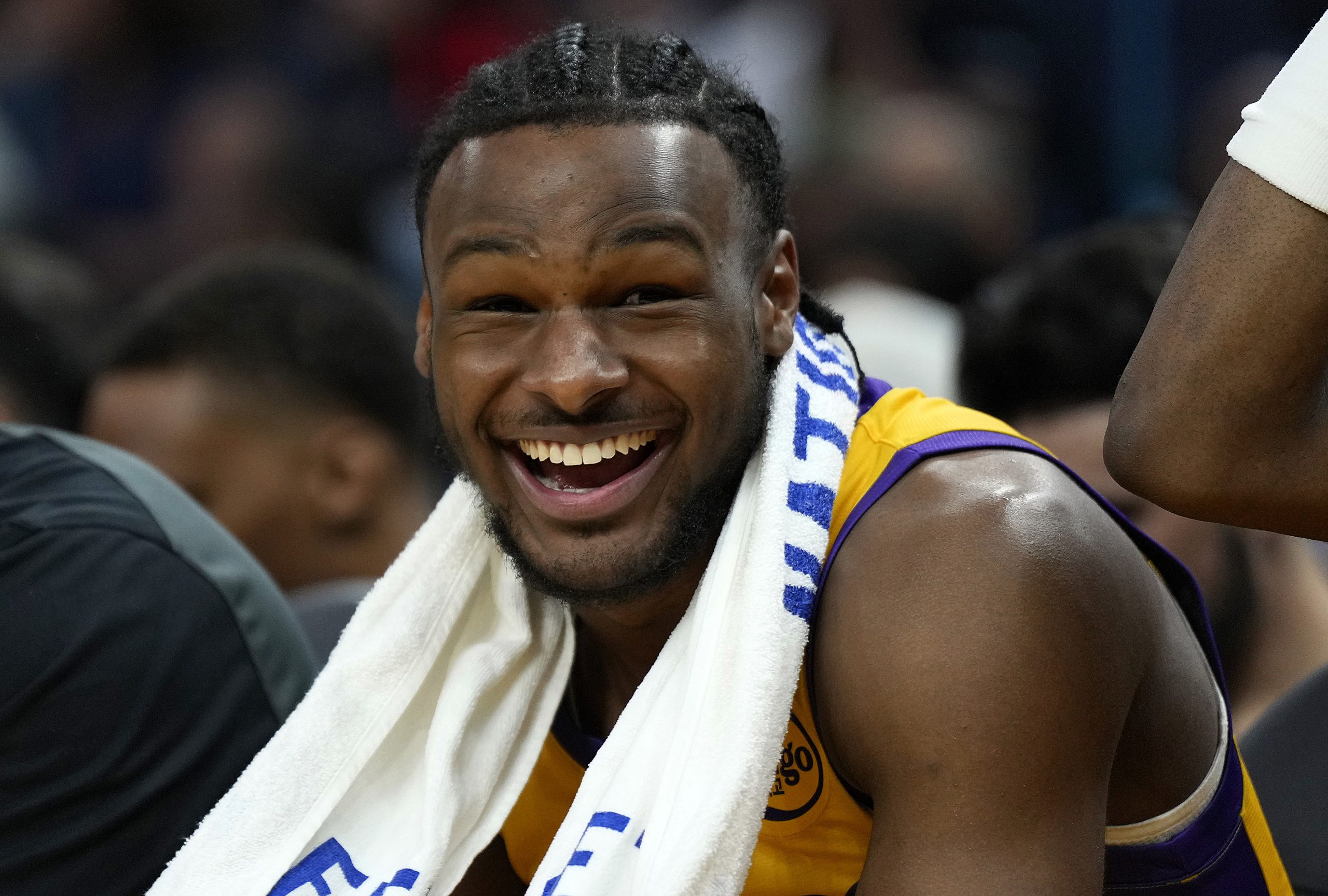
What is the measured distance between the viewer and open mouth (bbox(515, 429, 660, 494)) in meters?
1.97

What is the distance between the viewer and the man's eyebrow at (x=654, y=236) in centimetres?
190

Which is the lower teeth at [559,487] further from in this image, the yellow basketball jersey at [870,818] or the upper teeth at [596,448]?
the yellow basketball jersey at [870,818]

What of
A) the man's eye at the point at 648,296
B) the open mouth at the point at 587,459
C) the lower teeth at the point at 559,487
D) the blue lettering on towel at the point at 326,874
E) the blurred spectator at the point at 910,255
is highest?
the man's eye at the point at 648,296

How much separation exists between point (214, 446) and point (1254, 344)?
266 cm

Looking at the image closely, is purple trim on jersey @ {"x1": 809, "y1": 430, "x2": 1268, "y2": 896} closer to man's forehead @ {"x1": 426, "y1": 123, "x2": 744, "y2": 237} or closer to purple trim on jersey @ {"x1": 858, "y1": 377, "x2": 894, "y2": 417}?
purple trim on jersey @ {"x1": 858, "y1": 377, "x2": 894, "y2": 417}

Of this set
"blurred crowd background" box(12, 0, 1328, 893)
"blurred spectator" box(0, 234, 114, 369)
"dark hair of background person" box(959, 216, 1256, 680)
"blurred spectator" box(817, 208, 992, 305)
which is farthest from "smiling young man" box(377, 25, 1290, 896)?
"blurred spectator" box(817, 208, 992, 305)

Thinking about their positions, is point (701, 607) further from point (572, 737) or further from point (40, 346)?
point (40, 346)

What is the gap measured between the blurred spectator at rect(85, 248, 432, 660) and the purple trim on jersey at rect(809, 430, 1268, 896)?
6.01ft

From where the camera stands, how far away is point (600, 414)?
194cm

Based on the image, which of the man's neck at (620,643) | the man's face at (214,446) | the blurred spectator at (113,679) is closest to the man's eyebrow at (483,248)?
the man's neck at (620,643)

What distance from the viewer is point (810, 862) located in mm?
1938

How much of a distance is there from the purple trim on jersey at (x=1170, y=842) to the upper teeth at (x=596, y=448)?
0.28 meters

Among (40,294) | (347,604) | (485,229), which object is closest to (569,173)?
(485,229)

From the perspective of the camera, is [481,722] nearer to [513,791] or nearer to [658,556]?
[513,791]
